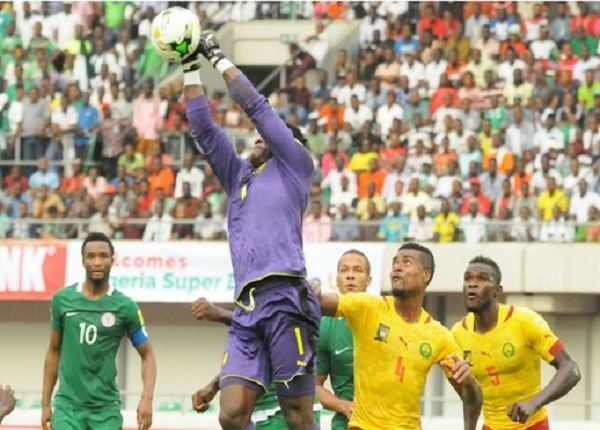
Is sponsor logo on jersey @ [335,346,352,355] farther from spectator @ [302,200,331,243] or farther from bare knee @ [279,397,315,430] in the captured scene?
spectator @ [302,200,331,243]

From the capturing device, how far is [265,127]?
9617 millimetres

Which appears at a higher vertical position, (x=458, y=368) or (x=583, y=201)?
(x=583, y=201)

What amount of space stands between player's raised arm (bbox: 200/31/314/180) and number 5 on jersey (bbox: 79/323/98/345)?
2910mm

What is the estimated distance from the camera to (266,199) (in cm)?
967

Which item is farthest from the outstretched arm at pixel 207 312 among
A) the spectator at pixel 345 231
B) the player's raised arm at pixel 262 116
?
the spectator at pixel 345 231

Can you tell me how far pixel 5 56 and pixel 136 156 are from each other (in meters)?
2.75

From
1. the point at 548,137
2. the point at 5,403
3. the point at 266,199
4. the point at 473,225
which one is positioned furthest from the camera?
the point at 548,137

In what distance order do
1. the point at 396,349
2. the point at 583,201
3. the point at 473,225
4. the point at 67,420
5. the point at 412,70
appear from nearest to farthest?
1. the point at 396,349
2. the point at 67,420
3. the point at 583,201
4. the point at 473,225
5. the point at 412,70

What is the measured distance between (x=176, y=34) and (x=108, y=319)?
317 centimetres

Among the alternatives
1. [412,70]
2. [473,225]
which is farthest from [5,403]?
[412,70]

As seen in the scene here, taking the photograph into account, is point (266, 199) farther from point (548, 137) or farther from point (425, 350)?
point (548, 137)

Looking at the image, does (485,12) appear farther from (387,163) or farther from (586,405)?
(586,405)

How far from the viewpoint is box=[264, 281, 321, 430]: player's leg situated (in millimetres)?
9594

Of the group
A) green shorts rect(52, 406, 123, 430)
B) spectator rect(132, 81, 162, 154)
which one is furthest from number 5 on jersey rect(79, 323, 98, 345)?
spectator rect(132, 81, 162, 154)
